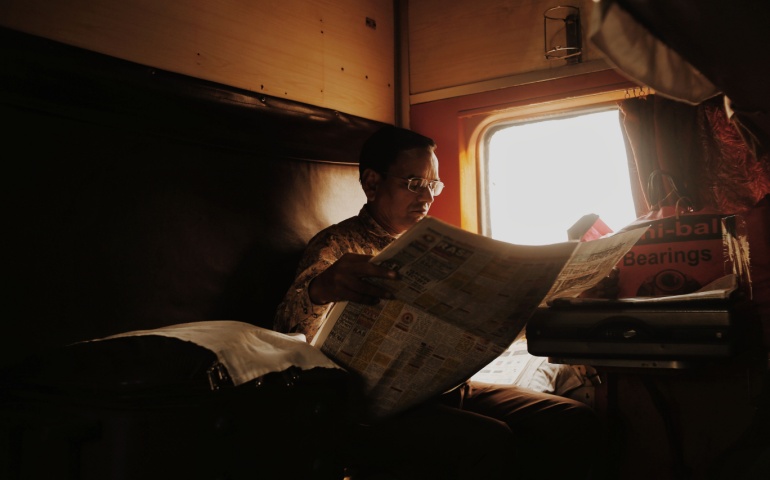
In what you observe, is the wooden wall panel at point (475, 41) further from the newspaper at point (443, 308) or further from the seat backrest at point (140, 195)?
the newspaper at point (443, 308)

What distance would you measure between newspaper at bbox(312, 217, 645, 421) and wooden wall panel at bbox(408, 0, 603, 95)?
4.33ft

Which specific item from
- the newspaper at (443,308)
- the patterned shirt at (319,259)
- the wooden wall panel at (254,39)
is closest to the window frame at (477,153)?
the wooden wall panel at (254,39)

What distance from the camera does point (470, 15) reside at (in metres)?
2.55

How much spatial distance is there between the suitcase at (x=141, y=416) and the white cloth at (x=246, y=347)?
0.05 feet

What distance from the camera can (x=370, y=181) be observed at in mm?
2043

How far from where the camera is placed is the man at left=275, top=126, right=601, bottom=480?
1.34 m

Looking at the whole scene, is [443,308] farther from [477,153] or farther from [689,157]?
[477,153]

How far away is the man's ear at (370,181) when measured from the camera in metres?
2.03

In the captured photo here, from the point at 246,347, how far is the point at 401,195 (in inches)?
43.4

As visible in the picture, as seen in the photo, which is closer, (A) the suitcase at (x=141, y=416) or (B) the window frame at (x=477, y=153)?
(A) the suitcase at (x=141, y=416)

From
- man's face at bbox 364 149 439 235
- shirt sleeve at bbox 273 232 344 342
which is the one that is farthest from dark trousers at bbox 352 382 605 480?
man's face at bbox 364 149 439 235

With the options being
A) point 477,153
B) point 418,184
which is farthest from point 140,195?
point 477,153

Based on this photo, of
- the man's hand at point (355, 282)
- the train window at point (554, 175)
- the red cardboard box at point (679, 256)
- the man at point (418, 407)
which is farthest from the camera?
the train window at point (554, 175)

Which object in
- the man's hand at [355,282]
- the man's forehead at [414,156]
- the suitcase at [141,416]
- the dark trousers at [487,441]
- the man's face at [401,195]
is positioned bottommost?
the dark trousers at [487,441]
